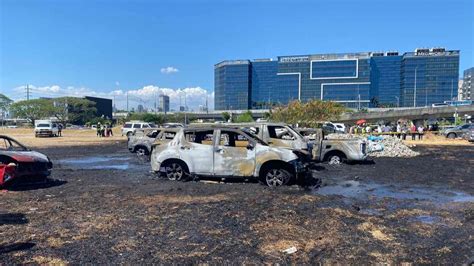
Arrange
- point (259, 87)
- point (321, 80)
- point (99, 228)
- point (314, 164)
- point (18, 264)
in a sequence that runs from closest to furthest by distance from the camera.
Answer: point (18, 264)
point (99, 228)
point (314, 164)
point (321, 80)
point (259, 87)

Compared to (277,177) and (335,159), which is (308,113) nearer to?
(335,159)

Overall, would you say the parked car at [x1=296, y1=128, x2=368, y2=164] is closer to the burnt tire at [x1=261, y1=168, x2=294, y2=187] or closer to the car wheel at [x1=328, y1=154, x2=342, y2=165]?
the car wheel at [x1=328, y1=154, x2=342, y2=165]

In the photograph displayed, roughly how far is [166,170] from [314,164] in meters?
7.25

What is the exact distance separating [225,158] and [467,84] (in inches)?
8305

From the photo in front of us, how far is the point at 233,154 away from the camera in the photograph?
1088cm

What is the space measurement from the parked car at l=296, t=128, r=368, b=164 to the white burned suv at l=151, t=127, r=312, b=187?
207 inches

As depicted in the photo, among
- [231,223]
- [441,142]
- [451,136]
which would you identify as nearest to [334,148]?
[231,223]

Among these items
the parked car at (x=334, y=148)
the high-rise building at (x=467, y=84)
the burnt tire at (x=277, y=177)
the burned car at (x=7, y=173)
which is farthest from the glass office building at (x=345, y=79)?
the burned car at (x=7, y=173)

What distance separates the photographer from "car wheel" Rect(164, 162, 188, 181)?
37.9ft

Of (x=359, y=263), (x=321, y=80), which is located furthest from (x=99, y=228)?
(x=321, y=80)

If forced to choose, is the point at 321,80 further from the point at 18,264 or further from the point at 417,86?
the point at 18,264

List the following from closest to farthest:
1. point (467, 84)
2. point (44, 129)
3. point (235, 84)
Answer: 1. point (44, 129)
2. point (235, 84)
3. point (467, 84)

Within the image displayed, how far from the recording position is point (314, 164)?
16547 millimetres

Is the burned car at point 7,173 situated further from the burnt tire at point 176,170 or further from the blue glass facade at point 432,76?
the blue glass facade at point 432,76
